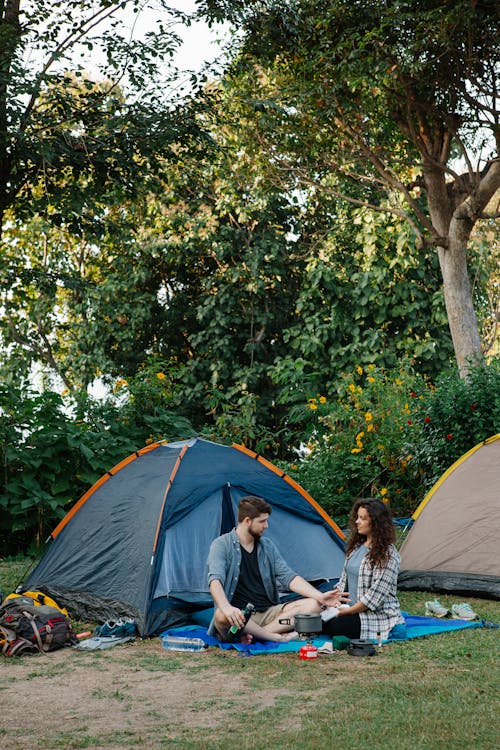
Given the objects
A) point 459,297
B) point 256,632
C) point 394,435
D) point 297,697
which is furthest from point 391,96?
point 297,697

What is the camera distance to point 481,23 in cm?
1100

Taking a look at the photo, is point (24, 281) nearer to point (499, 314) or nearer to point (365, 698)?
point (365, 698)

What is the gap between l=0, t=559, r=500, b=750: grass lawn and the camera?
3656mm

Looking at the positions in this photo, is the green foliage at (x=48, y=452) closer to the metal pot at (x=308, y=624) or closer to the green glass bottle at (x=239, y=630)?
the green glass bottle at (x=239, y=630)

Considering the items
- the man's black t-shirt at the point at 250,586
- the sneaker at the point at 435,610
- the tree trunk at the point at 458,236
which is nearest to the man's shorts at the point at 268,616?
the man's black t-shirt at the point at 250,586

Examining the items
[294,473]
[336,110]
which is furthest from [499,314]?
[294,473]

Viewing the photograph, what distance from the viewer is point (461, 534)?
707cm

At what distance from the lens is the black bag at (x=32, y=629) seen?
17.9ft

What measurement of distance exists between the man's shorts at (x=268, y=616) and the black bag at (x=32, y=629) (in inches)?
48.3

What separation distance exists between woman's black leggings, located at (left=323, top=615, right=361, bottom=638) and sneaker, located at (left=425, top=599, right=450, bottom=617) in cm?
93

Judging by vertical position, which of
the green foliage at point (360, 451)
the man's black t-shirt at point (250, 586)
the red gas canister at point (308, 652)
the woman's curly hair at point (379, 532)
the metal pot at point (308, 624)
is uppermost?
the green foliage at point (360, 451)

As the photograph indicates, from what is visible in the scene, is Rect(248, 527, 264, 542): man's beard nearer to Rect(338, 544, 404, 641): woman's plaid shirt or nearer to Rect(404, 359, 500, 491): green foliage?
Rect(338, 544, 404, 641): woman's plaid shirt

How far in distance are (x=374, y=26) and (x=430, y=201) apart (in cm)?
271

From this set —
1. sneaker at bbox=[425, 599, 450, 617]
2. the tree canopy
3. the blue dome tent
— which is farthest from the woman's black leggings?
the tree canopy
